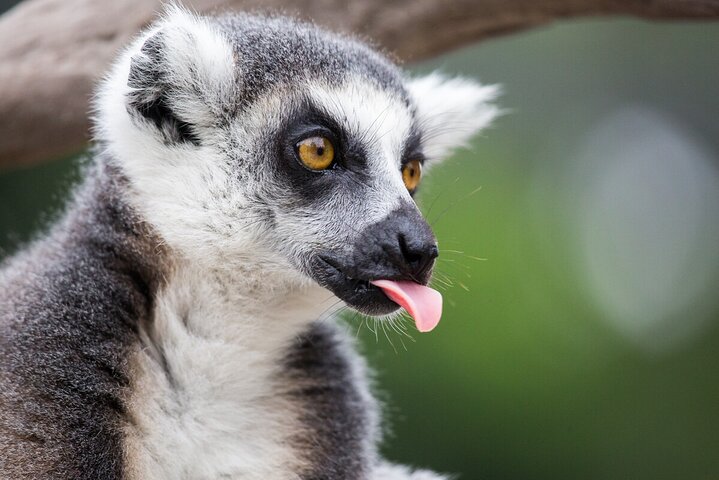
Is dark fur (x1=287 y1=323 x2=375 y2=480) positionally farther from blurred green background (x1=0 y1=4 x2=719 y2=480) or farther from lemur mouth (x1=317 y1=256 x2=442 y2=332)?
blurred green background (x1=0 y1=4 x2=719 y2=480)

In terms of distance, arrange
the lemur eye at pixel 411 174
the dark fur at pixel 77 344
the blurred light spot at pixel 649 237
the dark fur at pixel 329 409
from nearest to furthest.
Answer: the dark fur at pixel 77 344
the dark fur at pixel 329 409
the lemur eye at pixel 411 174
the blurred light spot at pixel 649 237

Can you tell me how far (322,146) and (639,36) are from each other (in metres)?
9.71

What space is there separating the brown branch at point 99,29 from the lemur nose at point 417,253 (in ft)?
6.31

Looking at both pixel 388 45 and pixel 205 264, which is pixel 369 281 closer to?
pixel 205 264

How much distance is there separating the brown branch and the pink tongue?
78.2 inches

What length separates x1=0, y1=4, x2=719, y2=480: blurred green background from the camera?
8562mm

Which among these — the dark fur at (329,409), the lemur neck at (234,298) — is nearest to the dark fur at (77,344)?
the lemur neck at (234,298)

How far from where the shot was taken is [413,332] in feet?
27.4

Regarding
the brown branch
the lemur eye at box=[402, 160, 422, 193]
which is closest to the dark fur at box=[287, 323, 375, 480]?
the lemur eye at box=[402, 160, 422, 193]

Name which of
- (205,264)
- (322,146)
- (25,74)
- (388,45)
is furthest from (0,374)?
(388,45)

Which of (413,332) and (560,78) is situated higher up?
(560,78)

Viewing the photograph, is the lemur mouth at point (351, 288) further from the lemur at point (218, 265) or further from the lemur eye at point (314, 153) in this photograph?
the lemur eye at point (314, 153)

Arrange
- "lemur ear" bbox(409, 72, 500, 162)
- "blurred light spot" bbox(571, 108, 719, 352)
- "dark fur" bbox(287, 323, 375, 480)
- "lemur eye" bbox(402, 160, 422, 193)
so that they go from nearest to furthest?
"dark fur" bbox(287, 323, 375, 480), "lemur eye" bbox(402, 160, 422, 193), "lemur ear" bbox(409, 72, 500, 162), "blurred light spot" bbox(571, 108, 719, 352)

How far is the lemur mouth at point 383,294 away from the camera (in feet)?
9.92
